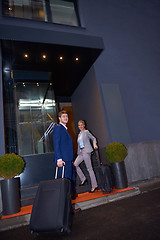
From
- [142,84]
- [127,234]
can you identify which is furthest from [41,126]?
[127,234]

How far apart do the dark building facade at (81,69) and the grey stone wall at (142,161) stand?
73 mm

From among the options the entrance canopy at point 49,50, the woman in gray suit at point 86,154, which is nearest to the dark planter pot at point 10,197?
the woman in gray suit at point 86,154

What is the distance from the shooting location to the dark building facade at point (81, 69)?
5582 mm

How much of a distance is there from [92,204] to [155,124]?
4327 mm

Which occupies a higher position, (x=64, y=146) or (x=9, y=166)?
(x=64, y=146)

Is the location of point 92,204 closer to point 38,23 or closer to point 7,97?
point 7,97

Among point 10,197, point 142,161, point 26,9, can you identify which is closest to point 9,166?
point 10,197

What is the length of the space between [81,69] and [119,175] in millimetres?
4275

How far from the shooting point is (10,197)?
339cm

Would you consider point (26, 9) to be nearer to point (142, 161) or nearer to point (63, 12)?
point (63, 12)

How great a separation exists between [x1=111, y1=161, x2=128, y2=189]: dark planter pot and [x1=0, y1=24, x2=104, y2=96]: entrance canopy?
378 centimetres

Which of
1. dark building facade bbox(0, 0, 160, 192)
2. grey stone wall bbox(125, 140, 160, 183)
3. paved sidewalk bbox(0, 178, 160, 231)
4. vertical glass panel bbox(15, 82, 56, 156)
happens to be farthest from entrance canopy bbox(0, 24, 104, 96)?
paved sidewalk bbox(0, 178, 160, 231)

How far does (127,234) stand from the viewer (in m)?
1.83

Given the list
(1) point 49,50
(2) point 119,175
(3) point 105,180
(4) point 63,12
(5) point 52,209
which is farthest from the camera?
(4) point 63,12
